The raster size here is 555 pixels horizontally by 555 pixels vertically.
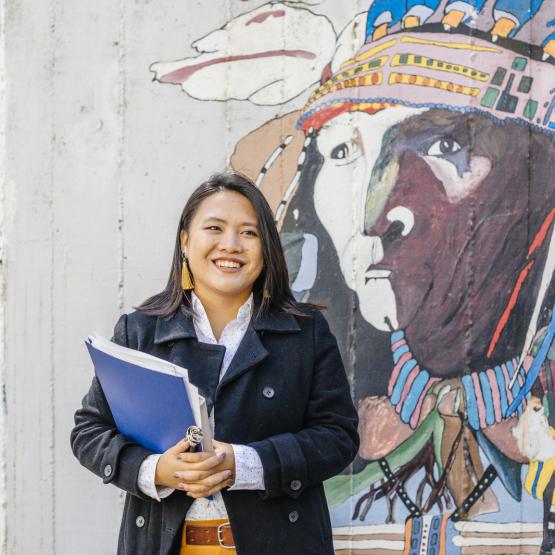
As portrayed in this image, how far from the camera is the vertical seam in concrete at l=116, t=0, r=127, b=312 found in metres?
3.27

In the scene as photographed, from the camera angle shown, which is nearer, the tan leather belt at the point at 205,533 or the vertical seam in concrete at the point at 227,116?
the tan leather belt at the point at 205,533

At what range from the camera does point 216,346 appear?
2.22 meters

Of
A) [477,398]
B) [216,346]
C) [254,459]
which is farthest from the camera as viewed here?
[477,398]

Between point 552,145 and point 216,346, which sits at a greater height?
point 552,145

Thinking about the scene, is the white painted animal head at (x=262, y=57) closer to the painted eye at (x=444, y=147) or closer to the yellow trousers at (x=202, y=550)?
the painted eye at (x=444, y=147)

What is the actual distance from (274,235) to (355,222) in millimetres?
892

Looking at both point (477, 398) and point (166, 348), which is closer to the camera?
point (166, 348)

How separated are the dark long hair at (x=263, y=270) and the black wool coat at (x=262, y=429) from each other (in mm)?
29

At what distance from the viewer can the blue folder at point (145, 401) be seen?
1.92 meters

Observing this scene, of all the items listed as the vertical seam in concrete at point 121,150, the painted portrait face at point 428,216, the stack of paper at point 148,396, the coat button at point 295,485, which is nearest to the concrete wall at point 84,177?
the vertical seam in concrete at point 121,150

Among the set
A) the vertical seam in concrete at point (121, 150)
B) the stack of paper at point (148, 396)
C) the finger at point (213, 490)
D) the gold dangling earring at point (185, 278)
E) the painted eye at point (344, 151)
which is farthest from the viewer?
the vertical seam in concrete at point (121, 150)

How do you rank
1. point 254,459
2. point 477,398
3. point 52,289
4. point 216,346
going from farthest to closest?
point 52,289 < point 477,398 < point 216,346 < point 254,459

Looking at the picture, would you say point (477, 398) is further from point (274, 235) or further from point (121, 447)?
point (121, 447)

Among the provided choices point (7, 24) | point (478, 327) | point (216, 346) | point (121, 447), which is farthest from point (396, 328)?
point (7, 24)
